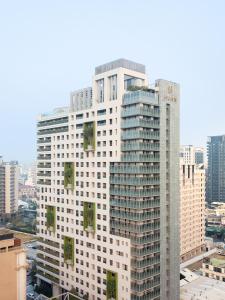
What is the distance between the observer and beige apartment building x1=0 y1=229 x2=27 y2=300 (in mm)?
51656

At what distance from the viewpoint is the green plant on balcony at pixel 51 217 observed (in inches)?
3292

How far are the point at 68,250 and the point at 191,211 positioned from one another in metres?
56.7

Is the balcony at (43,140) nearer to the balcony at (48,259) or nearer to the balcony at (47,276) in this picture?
the balcony at (48,259)

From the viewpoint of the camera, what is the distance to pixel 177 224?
6950cm

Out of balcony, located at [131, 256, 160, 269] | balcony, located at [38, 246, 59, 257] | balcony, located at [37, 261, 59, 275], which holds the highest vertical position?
balcony, located at [131, 256, 160, 269]

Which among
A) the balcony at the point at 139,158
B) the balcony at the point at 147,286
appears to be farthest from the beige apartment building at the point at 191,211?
the balcony at the point at 139,158

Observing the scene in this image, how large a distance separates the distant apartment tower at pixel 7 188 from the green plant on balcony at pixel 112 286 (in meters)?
134

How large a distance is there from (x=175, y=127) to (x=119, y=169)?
13566 mm

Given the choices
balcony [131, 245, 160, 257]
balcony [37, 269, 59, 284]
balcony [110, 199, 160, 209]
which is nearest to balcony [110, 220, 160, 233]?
balcony [131, 245, 160, 257]

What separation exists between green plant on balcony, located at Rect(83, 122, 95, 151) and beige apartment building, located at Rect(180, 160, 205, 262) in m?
51.7

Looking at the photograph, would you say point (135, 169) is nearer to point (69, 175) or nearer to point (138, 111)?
point (138, 111)

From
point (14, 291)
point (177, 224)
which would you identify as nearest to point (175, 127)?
point (177, 224)

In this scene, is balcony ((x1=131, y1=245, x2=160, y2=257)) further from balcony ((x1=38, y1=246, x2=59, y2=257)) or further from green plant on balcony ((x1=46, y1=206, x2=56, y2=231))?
green plant on balcony ((x1=46, y1=206, x2=56, y2=231))

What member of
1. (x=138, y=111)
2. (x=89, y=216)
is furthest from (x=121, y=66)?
(x=89, y=216)
